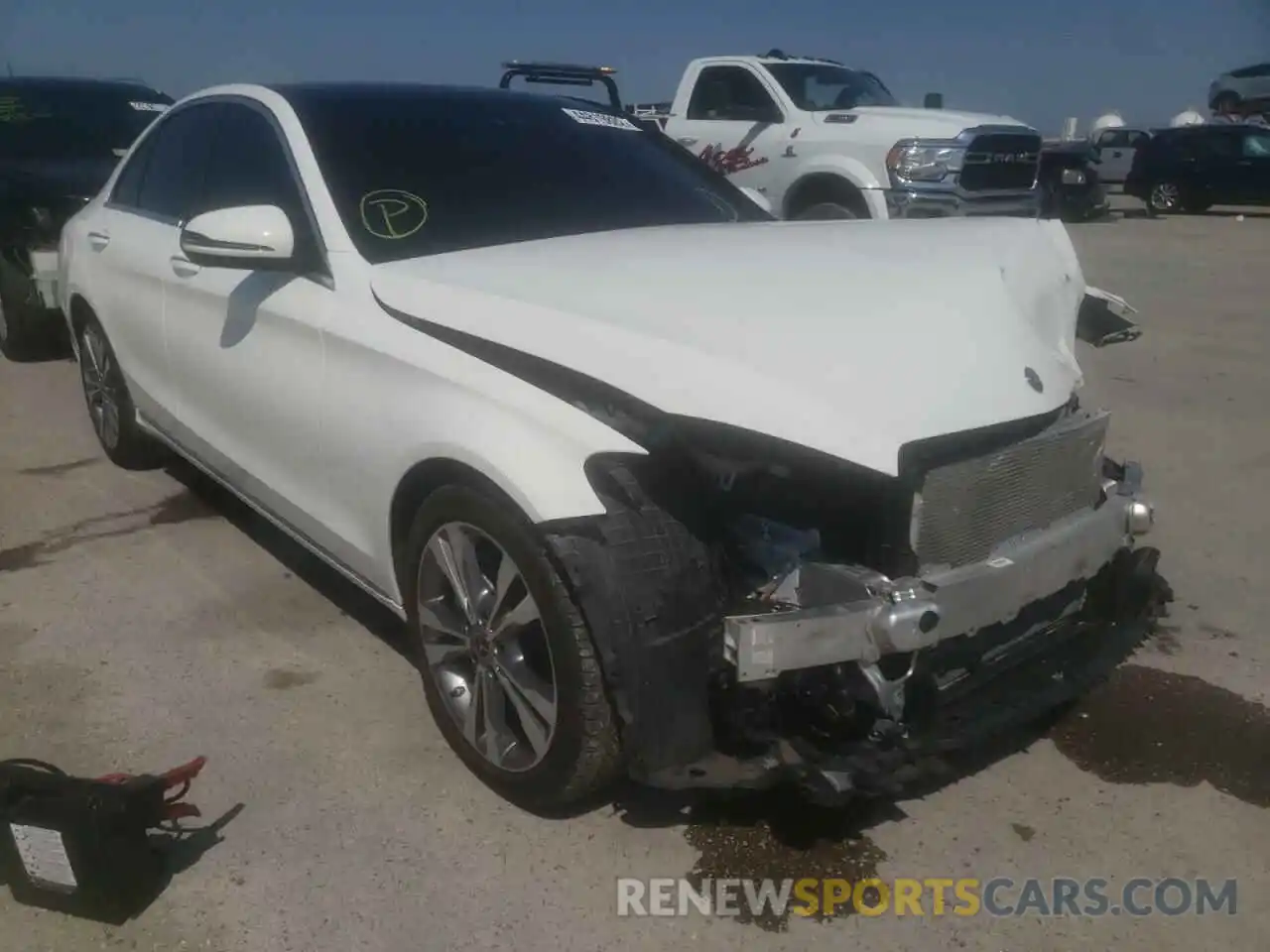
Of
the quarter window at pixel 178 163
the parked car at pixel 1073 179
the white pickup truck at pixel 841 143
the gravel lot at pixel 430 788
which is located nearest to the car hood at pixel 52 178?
the quarter window at pixel 178 163

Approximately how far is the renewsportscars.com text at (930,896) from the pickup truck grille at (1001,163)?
28.4ft

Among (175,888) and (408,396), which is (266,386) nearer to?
(408,396)

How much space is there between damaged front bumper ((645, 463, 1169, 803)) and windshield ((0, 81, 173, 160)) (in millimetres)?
7102

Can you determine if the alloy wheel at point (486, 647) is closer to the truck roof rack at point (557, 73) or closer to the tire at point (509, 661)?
the tire at point (509, 661)

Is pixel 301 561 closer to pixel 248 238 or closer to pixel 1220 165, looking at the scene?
pixel 248 238

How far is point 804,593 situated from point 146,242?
10.8 ft

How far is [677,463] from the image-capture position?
2496 millimetres

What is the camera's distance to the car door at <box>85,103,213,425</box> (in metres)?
4.27

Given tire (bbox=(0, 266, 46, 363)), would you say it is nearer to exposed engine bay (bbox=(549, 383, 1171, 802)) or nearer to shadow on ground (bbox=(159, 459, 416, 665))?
shadow on ground (bbox=(159, 459, 416, 665))

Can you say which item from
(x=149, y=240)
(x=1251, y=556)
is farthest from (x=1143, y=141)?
(x=149, y=240)

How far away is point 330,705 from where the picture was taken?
3303 mm

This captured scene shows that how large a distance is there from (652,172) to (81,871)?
2801 mm

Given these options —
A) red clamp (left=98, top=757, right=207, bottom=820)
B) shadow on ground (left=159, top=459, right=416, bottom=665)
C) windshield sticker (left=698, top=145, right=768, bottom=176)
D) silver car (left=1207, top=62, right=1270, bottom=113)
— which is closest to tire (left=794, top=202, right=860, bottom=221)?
windshield sticker (left=698, top=145, right=768, bottom=176)

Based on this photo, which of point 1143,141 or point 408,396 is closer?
point 408,396
